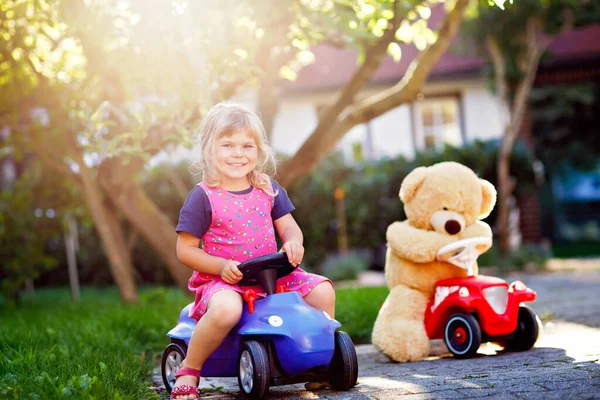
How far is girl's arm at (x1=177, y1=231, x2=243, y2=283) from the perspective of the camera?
3.34 m

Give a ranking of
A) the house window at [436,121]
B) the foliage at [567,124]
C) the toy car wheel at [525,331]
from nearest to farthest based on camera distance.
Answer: the toy car wheel at [525,331]
the foliage at [567,124]
the house window at [436,121]

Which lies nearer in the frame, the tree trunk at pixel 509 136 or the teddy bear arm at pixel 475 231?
the teddy bear arm at pixel 475 231

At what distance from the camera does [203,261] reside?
3465mm

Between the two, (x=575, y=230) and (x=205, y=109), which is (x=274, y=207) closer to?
(x=205, y=109)

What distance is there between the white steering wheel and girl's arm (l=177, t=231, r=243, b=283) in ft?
5.10

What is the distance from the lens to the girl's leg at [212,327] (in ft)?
10.8

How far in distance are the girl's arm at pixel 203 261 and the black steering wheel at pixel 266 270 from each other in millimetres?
47

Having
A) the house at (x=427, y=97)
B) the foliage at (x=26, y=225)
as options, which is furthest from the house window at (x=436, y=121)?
the foliage at (x=26, y=225)

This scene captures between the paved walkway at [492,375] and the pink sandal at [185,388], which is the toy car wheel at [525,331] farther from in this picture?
the pink sandal at [185,388]

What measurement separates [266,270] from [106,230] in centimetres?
443

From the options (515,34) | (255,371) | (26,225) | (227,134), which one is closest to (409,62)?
(515,34)

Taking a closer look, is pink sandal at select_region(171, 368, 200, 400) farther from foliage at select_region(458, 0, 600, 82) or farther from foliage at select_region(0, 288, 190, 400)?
foliage at select_region(458, 0, 600, 82)

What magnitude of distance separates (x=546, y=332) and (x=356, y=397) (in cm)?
226

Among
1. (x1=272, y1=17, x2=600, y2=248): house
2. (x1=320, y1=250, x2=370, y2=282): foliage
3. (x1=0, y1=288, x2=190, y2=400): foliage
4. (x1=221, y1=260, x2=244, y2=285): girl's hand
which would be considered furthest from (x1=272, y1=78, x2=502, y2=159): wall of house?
(x1=221, y1=260, x2=244, y2=285): girl's hand
